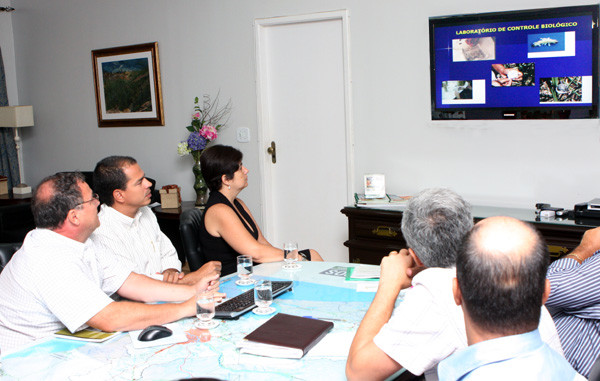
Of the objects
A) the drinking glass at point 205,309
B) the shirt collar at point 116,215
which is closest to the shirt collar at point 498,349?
the drinking glass at point 205,309

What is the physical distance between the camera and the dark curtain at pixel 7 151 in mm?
Answer: 6473

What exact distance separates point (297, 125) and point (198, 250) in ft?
6.24

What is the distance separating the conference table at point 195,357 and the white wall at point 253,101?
7.18 feet

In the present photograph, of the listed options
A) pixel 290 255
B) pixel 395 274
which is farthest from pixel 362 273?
pixel 395 274

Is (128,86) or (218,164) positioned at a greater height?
(128,86)

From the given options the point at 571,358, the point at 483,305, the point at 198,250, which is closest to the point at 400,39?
the point at 198,250

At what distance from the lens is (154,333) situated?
1.92m

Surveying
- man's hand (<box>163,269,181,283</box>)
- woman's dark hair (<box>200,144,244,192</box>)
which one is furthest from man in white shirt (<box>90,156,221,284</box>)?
woman's dark hair (<box>200,144,244,192</box>)

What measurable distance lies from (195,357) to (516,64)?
9.78 feet

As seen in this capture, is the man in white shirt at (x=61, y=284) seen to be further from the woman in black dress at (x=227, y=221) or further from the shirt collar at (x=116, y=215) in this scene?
the woman in black dress at (x=227, y=221)

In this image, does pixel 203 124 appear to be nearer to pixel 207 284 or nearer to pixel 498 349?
pixel 207 284

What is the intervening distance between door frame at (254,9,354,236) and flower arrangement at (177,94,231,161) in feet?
1.25

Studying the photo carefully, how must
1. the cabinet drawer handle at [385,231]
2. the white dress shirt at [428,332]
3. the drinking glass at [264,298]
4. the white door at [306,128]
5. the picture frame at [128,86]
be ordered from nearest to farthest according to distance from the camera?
Result: the white dress shirt at [428,332]
the drinking glass at [264,298]
the cabinet drawer handle at [385,231]
the white door at [306,128]
the picture frame at [128,86]

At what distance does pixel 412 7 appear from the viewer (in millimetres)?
4180
